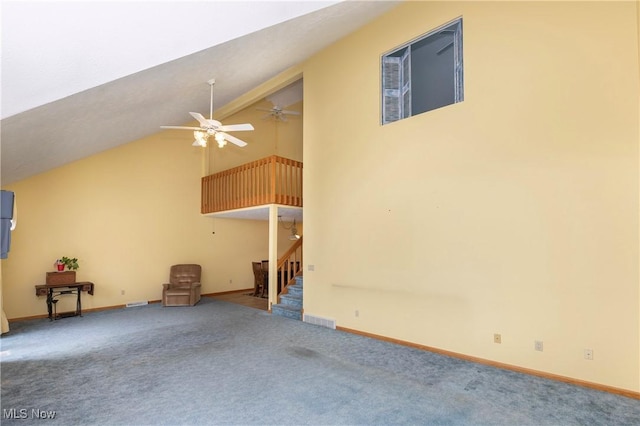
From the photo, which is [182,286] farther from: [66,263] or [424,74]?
[424,74]

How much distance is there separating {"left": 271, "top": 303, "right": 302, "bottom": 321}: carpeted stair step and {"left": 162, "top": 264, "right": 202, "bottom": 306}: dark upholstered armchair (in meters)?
2.24

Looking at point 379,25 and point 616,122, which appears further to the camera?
point 379,25

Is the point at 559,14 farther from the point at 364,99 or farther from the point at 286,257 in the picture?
the point at 286,257

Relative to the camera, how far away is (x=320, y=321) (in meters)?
6.02

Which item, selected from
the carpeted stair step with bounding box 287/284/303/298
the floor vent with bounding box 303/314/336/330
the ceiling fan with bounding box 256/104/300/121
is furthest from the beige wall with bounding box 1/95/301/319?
the floor vent with bounding box 303/314/336/330

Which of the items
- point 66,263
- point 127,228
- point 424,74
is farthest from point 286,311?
point 424,74

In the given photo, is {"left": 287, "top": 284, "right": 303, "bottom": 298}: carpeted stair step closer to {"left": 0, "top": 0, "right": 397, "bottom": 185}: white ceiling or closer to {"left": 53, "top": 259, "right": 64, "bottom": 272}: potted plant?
{"left": 0, "top": 0, "right": 397, "bottom": 185}: white ceiling

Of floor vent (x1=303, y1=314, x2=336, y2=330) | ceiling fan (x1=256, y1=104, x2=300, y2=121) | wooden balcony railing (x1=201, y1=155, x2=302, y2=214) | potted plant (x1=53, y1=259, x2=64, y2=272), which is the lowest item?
floor vent (x1=303, y1=314, x2=336, y2=330)

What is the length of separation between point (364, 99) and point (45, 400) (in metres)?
5.62

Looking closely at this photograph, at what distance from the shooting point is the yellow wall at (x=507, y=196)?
11.0ft

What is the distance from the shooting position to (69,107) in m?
3.47

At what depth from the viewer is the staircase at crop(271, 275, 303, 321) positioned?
21.4 ft

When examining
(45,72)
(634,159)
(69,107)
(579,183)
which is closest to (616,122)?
(634,159)

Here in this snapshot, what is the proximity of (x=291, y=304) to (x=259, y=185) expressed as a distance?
9.08 feet
